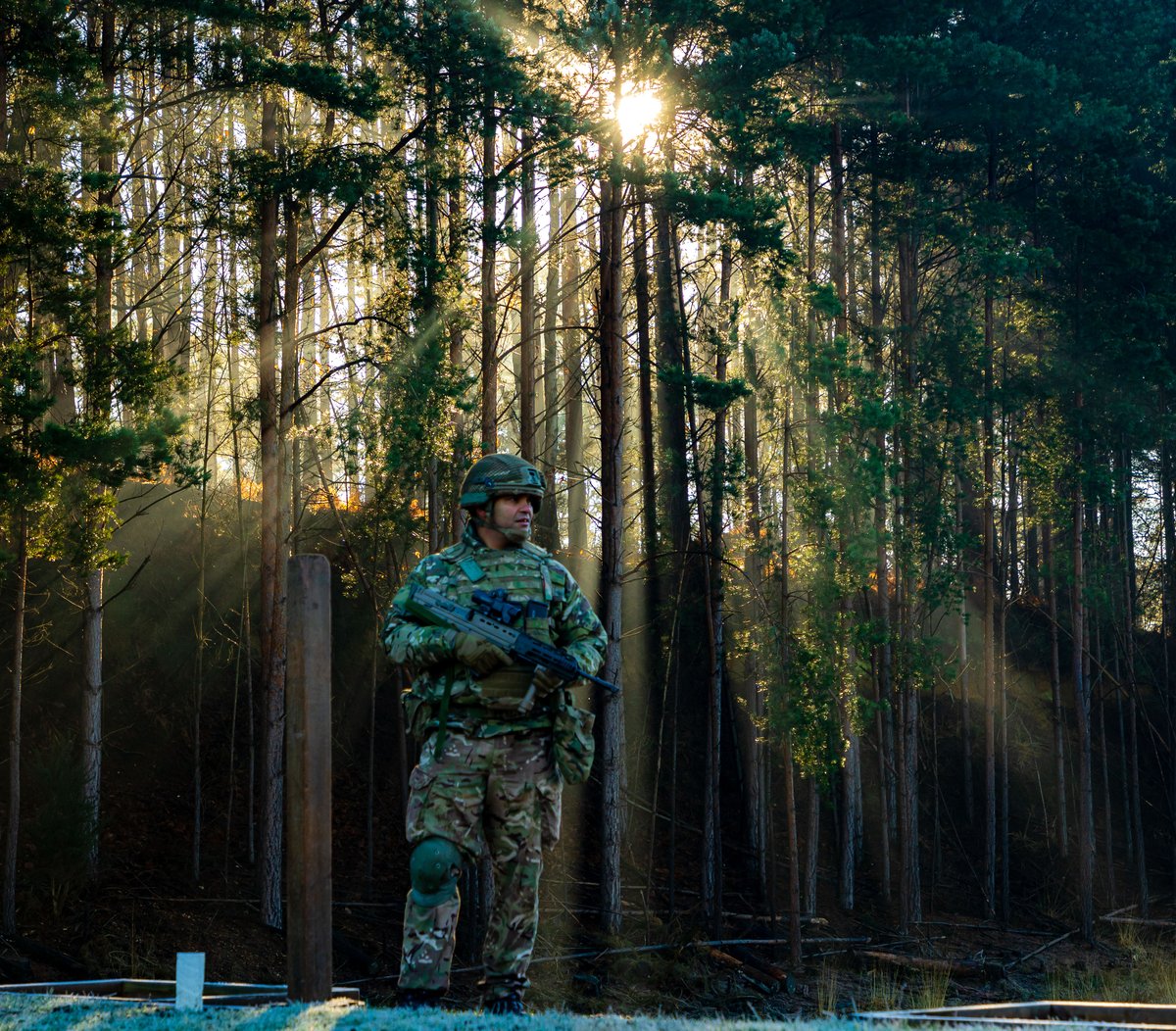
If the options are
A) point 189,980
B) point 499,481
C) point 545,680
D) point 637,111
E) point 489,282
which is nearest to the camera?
point 545,680

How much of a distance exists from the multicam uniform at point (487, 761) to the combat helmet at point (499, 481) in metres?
0.24

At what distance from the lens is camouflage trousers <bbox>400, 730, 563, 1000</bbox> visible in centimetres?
529

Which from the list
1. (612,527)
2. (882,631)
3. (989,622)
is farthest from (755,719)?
(989,622)

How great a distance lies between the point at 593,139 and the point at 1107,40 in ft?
34.9

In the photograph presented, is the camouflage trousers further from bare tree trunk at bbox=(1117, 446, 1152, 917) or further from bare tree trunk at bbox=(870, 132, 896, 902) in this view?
bare tree trunk at bbox=(1117, 446, 1152, 917)

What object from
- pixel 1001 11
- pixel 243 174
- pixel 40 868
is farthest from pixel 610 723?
pixel 1001 11

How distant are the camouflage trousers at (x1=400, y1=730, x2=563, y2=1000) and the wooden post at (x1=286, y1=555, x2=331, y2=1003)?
37 cm

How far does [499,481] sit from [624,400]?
15.2 metres

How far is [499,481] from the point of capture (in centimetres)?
582

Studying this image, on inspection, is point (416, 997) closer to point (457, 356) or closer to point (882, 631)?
point (457, 356)

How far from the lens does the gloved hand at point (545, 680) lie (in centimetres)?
550

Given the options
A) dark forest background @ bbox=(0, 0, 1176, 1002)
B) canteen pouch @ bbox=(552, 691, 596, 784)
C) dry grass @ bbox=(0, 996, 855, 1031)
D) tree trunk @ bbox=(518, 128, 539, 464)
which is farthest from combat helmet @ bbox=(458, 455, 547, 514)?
tree trunk @ bbox=(518, 128, 539, 464)

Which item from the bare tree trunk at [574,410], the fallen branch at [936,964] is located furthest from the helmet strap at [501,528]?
the bare tree trunk at [574,410]

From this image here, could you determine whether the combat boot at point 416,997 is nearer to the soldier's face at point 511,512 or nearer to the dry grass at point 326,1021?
the dry grass at point 326,1021
